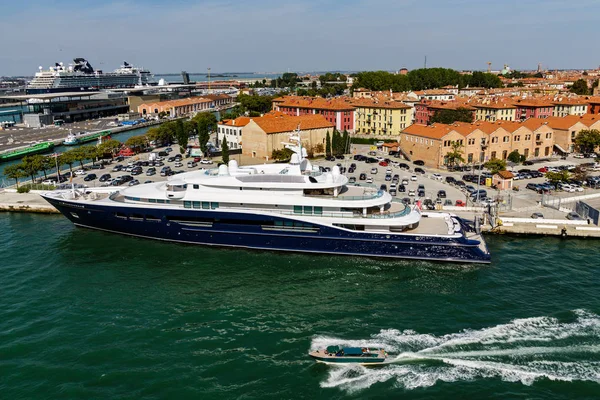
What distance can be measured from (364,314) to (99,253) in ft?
58.8

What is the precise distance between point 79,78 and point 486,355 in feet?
566

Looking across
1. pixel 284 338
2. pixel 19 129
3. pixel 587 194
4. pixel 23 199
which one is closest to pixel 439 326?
pixel 284 338

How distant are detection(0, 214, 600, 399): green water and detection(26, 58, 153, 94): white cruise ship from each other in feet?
440

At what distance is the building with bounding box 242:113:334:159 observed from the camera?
60656 millimetres

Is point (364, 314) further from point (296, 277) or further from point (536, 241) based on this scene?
point (536, 241)

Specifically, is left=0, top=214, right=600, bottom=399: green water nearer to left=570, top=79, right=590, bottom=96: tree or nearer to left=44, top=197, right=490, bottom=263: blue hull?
left=44, top=197, right=490, bottom=263: blue hull

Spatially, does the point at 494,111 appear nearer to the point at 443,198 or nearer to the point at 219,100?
the point at 443,198

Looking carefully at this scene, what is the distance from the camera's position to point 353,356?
18.1m

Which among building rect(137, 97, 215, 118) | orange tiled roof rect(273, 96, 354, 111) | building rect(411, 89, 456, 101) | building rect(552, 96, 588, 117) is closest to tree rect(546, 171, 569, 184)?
orange tiled roof rect(273, 96, 354, 111)

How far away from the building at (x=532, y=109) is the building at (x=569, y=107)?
1264 millimetres

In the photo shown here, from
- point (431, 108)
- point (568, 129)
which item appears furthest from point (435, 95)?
point (568, 129)

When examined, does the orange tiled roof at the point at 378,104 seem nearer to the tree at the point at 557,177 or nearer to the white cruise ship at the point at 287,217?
the tree at the point at 557,177

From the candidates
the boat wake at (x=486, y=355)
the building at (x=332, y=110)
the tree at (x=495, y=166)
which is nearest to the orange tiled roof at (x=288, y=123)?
the building at (x=332, y=110)

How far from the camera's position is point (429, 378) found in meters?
17.4
